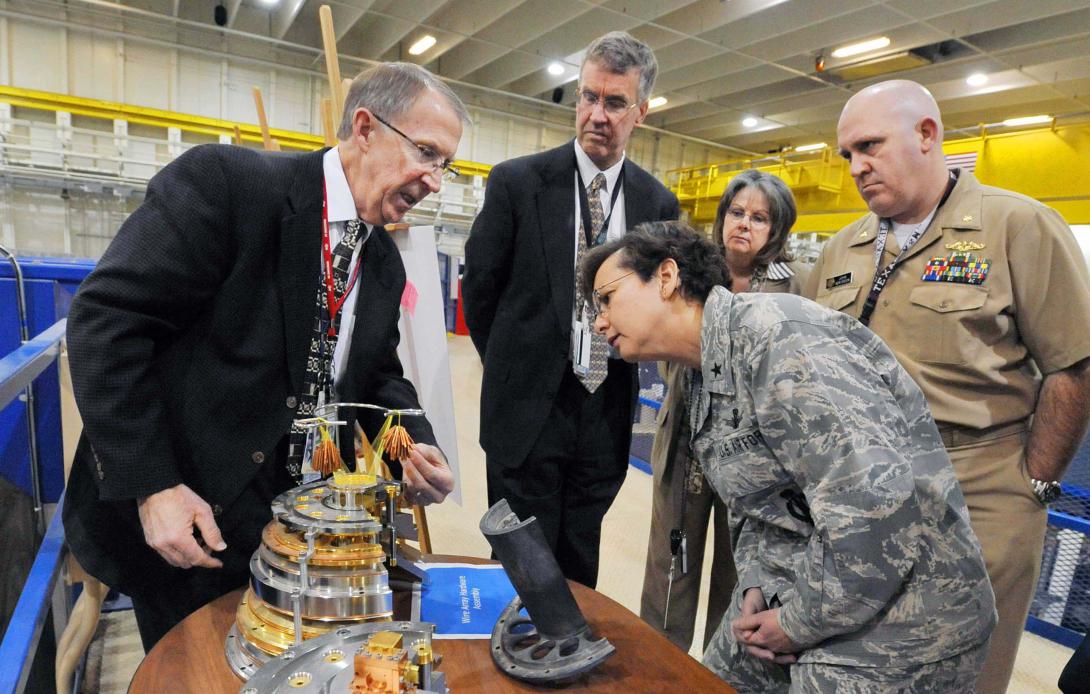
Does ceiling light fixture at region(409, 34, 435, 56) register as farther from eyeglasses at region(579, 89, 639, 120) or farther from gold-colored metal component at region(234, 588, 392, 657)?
gold-colored metal component at region(234, 588, 392, 657)

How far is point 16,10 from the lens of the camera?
7914 millimetres

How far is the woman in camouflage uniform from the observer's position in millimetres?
975

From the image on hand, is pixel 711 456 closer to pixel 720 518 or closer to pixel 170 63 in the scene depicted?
pixel 720 518

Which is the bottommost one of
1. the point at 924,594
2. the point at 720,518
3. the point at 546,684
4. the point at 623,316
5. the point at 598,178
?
the point at 720,518

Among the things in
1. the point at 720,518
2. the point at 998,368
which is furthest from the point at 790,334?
the point at 720,518

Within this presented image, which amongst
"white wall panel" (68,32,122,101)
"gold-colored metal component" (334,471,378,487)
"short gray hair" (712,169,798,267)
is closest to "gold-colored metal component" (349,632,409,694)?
"gold-colored metal component" (334,471,378,487)

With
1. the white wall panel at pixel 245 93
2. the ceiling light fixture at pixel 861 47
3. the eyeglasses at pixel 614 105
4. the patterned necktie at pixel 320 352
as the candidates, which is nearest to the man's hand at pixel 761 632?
the patterned necktie at pixel 320 352

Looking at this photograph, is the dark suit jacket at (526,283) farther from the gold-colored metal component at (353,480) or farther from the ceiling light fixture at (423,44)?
the ceiling light fixture at (423,44)

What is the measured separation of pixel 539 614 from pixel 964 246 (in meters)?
1.36

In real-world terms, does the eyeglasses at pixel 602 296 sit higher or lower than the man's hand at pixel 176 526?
higher

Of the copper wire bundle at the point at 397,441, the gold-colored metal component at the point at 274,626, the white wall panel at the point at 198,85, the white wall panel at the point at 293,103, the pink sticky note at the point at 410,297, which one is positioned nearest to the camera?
the gold-colored metal component at the point at 274,626

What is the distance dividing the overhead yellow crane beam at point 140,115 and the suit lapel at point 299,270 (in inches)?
289

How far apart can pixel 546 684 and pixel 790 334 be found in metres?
0.68

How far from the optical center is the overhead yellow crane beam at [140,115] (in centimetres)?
811
